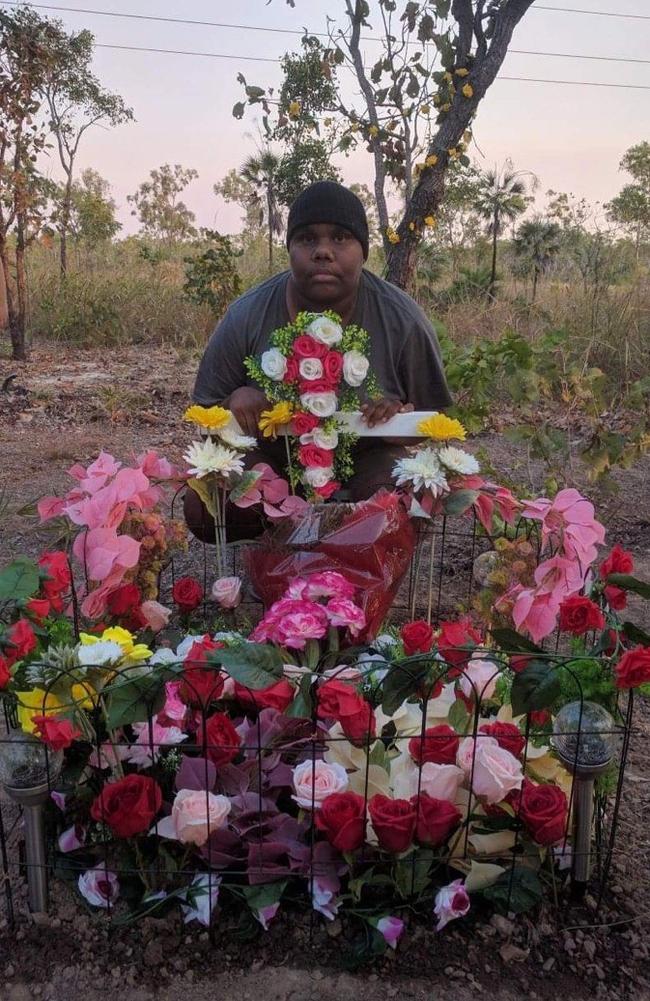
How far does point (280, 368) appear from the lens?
230 cm

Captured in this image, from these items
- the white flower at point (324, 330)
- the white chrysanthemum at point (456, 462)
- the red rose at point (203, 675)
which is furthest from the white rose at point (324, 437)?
the red rose at point (203, 675)

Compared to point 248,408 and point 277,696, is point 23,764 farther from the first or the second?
point 248,408

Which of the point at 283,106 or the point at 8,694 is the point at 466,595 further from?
the point at 283,106

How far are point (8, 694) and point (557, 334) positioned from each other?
2.65 m

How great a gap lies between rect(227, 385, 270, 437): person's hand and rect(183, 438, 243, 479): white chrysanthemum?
1.12 ft

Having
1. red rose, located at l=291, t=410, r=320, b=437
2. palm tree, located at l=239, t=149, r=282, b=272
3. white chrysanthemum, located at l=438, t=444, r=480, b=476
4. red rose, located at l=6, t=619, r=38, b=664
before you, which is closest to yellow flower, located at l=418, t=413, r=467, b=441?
white chrysanthemum, located at l=438, t=444, r=480, b=476

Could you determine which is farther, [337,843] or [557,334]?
[557,334]

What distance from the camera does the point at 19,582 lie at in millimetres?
1479

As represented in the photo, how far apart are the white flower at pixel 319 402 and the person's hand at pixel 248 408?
0.63 ft

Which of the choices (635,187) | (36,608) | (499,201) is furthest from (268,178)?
(635,187)

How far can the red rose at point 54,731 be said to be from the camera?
130cm

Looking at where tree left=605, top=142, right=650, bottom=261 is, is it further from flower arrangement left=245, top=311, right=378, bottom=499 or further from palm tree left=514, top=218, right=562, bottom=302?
flower arrangement left=245, top=311, right=378, bottom=499

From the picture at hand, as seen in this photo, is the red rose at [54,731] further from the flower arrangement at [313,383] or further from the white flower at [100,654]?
the flower arrangement at [313,383]

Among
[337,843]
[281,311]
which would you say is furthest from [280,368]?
[337,843]
